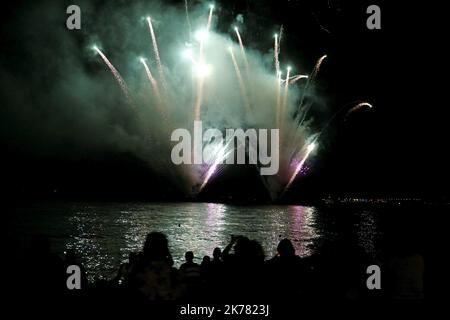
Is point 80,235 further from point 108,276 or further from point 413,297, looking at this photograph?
point 413,297

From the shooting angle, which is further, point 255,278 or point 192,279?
point 192,279

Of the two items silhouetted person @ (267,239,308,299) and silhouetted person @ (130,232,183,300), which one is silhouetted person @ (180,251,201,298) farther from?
silhouetted person @ (267,239,308,299)

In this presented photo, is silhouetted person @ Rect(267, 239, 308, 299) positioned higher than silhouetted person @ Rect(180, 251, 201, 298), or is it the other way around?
silhouetted person @ Rect(267, 239, 308, 299)

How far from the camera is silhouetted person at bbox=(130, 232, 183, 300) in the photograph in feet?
20.8

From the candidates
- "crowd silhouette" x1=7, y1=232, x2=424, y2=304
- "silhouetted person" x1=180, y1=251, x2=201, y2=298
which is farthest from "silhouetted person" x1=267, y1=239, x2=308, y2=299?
"silhouetted person" x1=180, y1=251, x2=201, y2=298

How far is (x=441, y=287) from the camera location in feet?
27.2

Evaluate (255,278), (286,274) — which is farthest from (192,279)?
(286,274)

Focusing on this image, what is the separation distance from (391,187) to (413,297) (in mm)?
168406

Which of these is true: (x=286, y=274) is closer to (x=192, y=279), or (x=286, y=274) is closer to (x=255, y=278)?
(x=255, y=278)

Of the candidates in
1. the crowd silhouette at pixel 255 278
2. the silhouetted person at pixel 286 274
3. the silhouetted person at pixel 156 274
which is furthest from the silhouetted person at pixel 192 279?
the silhouetted person at pixel 286 274

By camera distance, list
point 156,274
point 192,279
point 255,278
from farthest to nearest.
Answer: point 192,279 < point 255,278 < point 156,274

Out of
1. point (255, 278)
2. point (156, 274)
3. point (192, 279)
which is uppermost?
point (156, 274)

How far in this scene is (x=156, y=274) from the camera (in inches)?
251
